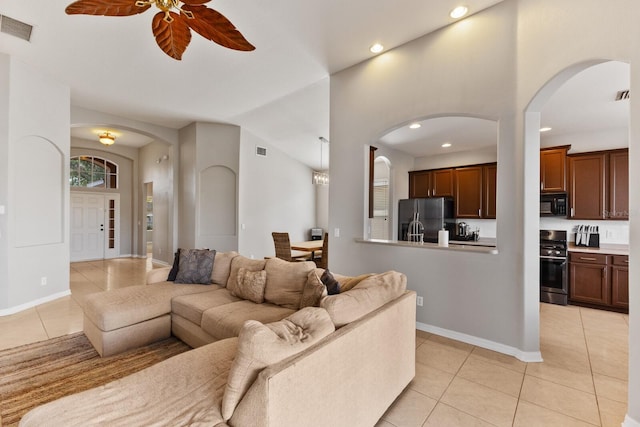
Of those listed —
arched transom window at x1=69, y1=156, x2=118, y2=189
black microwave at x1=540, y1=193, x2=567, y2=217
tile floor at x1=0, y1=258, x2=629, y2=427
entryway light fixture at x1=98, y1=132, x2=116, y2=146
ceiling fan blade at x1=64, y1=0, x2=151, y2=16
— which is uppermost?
entryway light fixture at x1=98, y1=132, x2=116, y2=146

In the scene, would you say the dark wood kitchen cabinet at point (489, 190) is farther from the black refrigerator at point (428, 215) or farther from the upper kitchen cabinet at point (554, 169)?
the upper kitchen cabinet at point (554, 169)

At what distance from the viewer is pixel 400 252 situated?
349cm

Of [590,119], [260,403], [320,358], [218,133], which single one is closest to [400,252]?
[320,358]

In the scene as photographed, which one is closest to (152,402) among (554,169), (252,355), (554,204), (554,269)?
(252,355)

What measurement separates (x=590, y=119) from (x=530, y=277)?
10.3 ft

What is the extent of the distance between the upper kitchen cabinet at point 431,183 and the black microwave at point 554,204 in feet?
4.90

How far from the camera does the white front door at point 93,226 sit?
7.93 m

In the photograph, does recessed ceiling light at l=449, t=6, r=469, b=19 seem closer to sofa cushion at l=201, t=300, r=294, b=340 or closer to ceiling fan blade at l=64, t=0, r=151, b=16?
ceiling fan blade at l=64, t=0, r=151, b=16

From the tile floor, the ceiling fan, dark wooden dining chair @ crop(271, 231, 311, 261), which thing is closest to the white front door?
the tile floor

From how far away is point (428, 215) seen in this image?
5.48 meters

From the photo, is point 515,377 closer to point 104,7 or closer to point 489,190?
point 489,190

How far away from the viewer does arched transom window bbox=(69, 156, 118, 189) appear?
806 centimetres

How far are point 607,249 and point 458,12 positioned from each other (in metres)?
3.96

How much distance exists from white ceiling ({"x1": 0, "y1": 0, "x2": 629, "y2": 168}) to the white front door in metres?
3.78
